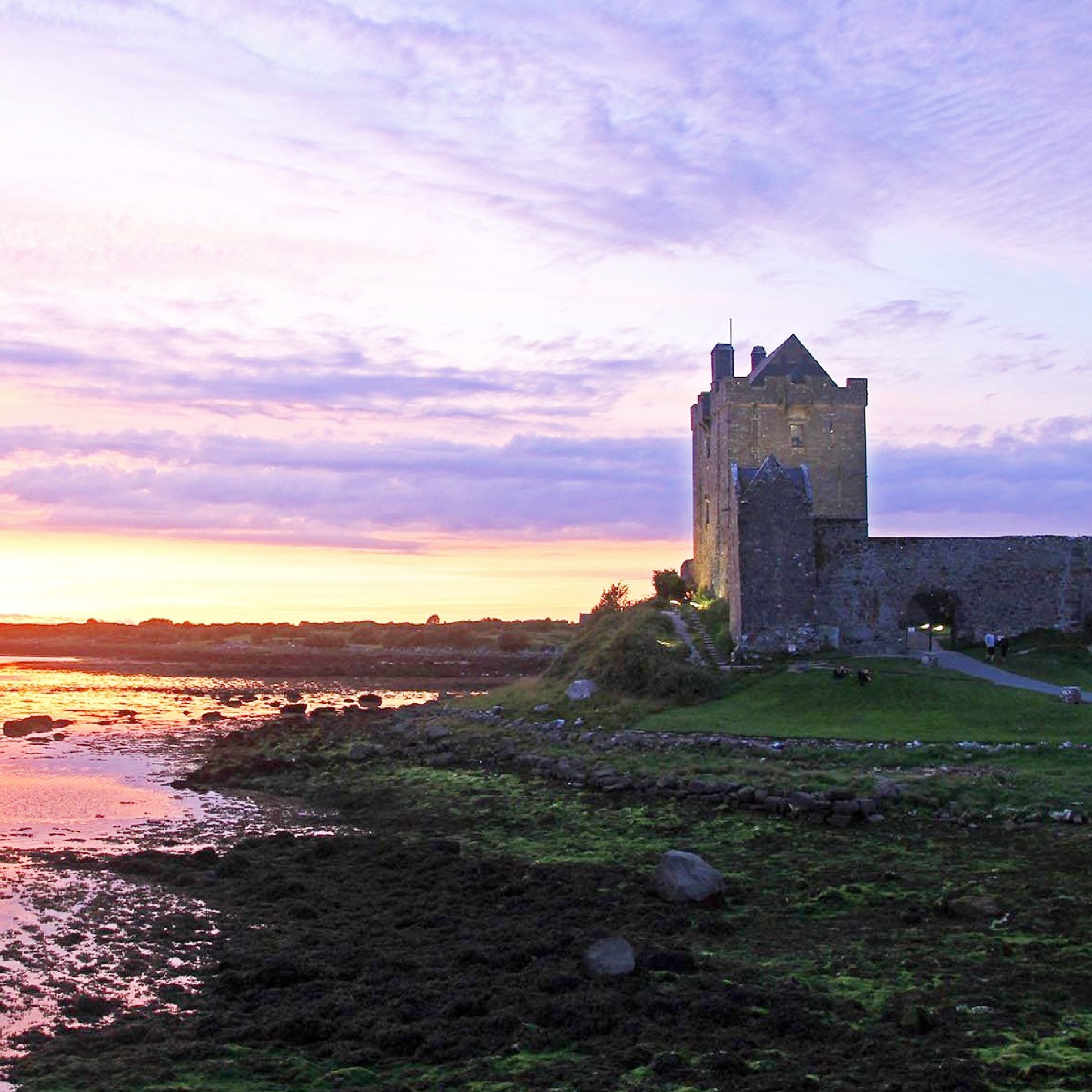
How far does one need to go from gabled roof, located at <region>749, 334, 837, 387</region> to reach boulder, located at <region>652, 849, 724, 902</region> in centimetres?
3117

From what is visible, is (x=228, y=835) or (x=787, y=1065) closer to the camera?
(x=787, y=1065)

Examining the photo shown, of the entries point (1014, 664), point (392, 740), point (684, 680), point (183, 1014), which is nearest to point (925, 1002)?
point (183, 1014)

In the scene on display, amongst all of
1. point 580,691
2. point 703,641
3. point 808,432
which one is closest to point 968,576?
point 703,641

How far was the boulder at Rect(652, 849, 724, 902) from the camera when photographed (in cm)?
1534

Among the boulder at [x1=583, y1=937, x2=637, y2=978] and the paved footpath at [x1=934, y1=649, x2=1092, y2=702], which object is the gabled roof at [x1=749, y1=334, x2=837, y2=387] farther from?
the boulder at [x1=583, y1=937, x2=637, y2=978]

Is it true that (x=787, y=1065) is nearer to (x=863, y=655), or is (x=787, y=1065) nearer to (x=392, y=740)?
(x=392, y=740)

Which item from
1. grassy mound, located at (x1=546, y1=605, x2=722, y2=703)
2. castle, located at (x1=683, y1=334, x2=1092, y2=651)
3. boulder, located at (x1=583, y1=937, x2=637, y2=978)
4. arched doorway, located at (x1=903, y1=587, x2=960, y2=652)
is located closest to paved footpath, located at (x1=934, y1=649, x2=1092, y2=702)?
arched doorway, located at (x1=903, y1=587, x2=960, y2=652)

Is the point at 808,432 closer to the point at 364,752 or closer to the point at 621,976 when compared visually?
the point at 364,752

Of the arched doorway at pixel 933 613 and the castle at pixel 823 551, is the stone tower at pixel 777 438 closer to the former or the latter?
the castle at pixel 823 551

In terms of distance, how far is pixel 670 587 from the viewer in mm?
48188

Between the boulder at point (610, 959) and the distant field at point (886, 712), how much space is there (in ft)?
45.4

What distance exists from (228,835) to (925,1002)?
45.0ft

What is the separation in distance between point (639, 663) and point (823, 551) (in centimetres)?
773

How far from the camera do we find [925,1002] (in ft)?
37.3
